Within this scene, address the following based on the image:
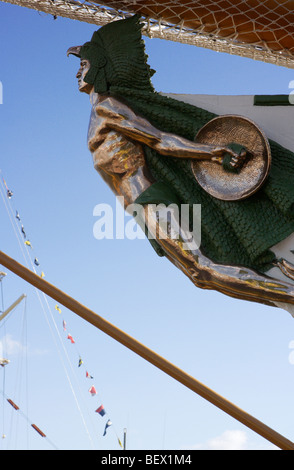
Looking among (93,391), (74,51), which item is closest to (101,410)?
(93,391)

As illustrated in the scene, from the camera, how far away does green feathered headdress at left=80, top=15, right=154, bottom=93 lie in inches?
101

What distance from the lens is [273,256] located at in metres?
2.25

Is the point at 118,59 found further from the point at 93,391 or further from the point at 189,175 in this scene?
the point at 93,391

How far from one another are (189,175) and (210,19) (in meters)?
0.60

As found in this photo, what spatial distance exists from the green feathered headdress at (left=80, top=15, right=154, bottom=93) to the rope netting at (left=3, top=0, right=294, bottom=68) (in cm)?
10

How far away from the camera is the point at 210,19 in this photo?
268cm

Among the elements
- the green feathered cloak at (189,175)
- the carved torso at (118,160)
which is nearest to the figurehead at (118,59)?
the green feathered cloak at (189,175)

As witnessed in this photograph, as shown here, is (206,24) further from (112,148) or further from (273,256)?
(273,256)

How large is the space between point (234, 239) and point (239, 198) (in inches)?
5.1

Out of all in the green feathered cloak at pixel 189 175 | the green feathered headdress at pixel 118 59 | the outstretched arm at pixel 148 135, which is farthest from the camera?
the green feathered headdress at pixel 118 59

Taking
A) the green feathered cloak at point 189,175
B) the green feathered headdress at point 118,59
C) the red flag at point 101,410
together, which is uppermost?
the green feathered headdress at point 118,59

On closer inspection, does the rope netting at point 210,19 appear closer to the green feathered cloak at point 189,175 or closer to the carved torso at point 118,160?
the green feathered cloak at point 189,175

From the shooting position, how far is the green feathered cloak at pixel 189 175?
2.29 metres
